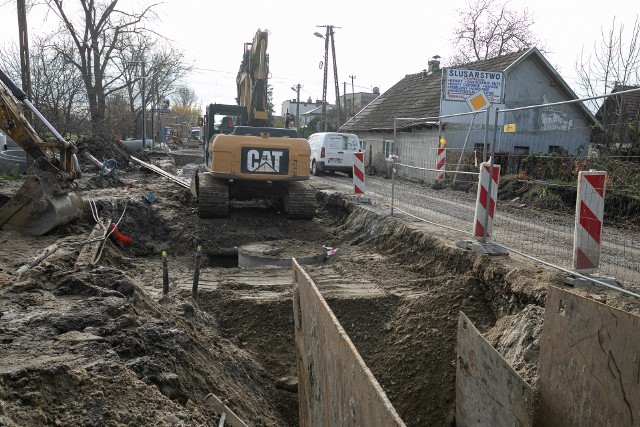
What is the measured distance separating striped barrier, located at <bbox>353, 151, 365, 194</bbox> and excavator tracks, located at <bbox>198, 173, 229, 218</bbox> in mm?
2699

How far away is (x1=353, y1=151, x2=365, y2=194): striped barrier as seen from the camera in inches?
420

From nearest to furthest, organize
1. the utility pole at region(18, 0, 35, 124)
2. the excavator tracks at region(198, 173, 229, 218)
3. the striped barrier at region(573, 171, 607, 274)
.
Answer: the striped barrier at region(573, 171, 607, 274) < the excavator tracks at region(198, 173, 229, 218) < the utility pole at region(18, 0, 35, 124)

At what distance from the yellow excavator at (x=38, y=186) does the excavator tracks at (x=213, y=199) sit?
2267 millimetres

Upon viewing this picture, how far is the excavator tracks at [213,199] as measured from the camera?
9.96 m

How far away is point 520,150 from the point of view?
646 centimetres

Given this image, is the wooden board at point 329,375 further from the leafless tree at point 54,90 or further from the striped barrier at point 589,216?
the leafless tree at point 54,90

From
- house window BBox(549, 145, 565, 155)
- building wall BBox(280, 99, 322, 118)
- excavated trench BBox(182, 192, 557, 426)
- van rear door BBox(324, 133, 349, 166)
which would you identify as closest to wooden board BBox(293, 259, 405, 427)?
excavated trench BBox(182, 192, 557, 426)

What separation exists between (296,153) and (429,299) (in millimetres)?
5473

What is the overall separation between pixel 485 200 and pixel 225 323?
131 inches

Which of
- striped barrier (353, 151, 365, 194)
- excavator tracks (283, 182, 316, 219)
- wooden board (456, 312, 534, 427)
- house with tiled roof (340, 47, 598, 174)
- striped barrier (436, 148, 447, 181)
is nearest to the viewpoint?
wooden board (456, 312, 534, 427)

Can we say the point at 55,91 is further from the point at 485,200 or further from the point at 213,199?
the point at 485,200

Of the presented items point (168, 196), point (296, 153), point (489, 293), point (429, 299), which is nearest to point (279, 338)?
point (429, 299)

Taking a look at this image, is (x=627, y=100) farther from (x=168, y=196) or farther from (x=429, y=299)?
(x=168, y=196)

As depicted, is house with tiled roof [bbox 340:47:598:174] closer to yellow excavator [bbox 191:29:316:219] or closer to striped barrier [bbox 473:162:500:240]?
striped barrier [bbox 473:162:500:240]
